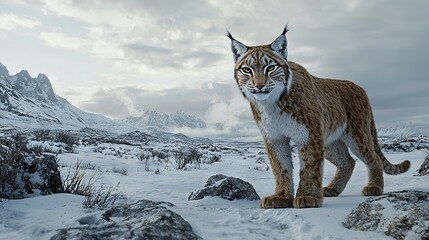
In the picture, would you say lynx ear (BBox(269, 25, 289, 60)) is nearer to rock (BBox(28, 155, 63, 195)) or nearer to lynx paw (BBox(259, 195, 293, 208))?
lynx paw (BBox(259, 195, 293, 208))

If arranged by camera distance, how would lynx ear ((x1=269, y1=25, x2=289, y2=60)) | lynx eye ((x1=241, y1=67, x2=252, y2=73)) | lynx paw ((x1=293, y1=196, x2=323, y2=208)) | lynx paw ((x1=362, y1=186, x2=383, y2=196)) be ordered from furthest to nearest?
lynx paw ((x1=362, y1=186, x2=383, y2=196)) < lynx ear ((x1=269, y1=25, x2=289, y2=60)) < lynx eye ((x1=241, y1=67, x2=252, y2=73)) < lynx paw ((x1=293, y1=196, x2=323, y2=208))

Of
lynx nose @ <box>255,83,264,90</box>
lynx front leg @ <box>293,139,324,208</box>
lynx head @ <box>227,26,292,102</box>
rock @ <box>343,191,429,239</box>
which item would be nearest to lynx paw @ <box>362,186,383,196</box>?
lynx front leg @ <box>293,139,324,208</box>

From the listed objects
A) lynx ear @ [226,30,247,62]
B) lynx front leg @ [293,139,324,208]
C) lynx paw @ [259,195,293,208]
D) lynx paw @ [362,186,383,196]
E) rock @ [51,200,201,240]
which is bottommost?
rock @ [51,200,201,240]

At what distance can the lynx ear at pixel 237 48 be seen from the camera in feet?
15.0

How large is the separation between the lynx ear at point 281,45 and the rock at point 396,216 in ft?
6.41

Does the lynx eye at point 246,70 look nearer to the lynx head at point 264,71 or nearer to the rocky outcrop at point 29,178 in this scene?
the lynx head at point 264,71

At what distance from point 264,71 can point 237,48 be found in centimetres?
63

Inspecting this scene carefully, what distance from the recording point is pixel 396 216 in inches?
114

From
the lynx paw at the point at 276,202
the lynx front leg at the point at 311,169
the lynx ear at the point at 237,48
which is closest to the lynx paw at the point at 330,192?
the lynx front leg at the point at 311,169

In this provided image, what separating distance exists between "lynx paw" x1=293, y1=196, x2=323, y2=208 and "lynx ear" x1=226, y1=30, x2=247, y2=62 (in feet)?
6.00

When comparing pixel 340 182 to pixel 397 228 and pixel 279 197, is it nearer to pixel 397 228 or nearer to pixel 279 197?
pixel 279 197

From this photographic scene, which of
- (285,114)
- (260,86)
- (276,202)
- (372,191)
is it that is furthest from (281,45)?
(372,191)

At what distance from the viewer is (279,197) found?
425cm

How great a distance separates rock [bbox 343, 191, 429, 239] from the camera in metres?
2.71
